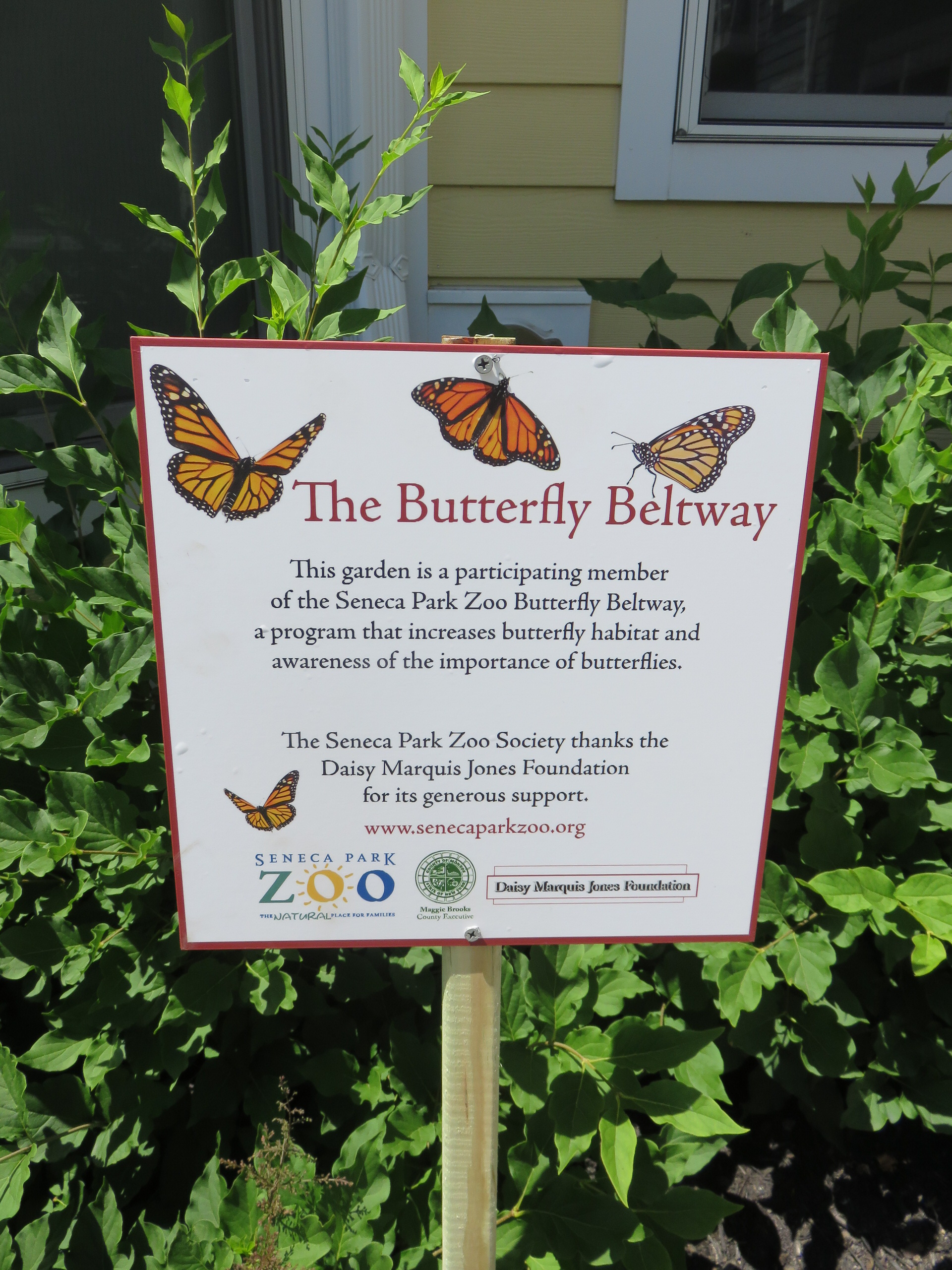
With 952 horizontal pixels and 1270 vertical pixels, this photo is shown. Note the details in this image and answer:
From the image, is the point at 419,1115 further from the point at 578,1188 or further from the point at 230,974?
the point at 230,974

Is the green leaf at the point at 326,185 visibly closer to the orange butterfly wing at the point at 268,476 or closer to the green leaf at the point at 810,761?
the orange butterfly wing at the point at 268,476

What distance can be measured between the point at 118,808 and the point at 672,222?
6.87 ft

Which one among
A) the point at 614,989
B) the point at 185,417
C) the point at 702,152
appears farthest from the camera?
the point at 702,152

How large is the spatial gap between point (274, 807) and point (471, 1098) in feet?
1.36

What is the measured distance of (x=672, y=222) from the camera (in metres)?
2.34

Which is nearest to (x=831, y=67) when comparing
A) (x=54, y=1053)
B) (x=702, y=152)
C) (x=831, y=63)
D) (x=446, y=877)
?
(x=831, y=63)

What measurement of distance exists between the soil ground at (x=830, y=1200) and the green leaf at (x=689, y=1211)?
16.7 inches

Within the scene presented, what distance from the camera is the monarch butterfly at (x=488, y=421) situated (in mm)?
796

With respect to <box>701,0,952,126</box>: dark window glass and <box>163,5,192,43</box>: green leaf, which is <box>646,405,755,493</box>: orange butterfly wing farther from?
<box>701,0,952,126</box>: dark window glass

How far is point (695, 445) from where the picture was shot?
0.82 meters

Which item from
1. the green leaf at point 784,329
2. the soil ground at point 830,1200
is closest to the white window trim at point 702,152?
the green leaf at point 784,329

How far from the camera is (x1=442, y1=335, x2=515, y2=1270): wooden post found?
977 mm

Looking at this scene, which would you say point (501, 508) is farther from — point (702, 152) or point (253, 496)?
point (702, 152)

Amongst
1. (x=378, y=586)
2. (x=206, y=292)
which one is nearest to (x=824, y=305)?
(x=206, y=292)
